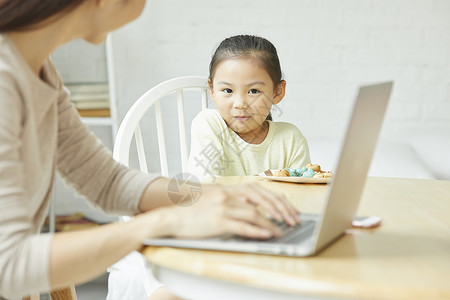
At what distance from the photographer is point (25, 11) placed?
73 centimetres

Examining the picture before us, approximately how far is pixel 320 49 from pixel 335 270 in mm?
2074

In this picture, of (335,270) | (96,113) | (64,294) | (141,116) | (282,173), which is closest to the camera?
(335,270)

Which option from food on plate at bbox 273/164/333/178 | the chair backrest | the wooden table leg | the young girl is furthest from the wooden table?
the young girl

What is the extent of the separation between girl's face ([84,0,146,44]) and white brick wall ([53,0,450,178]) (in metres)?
1.73

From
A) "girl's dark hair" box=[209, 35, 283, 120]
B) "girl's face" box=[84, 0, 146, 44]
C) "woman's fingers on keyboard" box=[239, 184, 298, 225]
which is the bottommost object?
"woman's fingers on keyboard" box=[239, 184, 298, 225]

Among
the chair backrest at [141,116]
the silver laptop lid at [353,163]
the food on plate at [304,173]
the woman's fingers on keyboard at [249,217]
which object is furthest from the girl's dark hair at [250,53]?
the woman's fingers on keyboard at [249,217]

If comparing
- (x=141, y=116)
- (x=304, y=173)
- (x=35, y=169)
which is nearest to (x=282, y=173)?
(x=304, y=173)

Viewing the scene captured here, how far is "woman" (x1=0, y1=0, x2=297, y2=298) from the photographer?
2.12 feet

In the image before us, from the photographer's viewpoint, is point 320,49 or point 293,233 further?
point 320,49

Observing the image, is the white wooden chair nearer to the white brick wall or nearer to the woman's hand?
the woman's hand

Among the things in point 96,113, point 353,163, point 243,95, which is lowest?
point 96,113

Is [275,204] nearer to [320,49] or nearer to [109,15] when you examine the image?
[109,15]

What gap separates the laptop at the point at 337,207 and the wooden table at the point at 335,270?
10 millimetres

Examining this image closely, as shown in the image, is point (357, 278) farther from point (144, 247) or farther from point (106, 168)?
point (106, 168)
